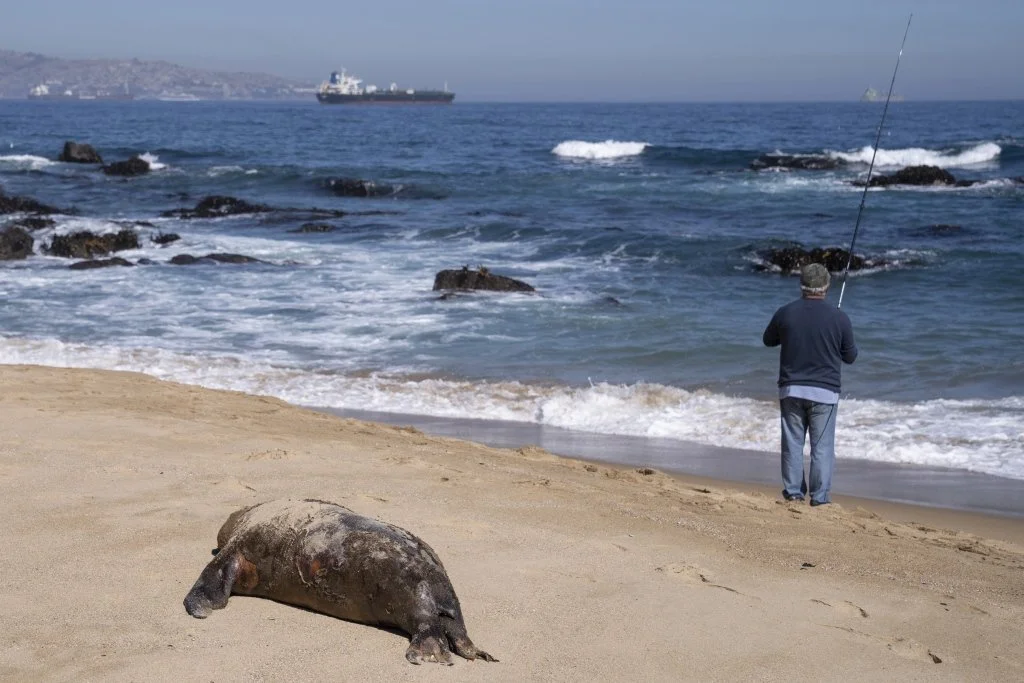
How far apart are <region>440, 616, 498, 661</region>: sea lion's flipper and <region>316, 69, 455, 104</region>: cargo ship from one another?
135236mm

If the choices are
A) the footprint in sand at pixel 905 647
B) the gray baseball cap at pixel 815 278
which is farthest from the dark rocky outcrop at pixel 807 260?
the footprint in sand at pixel 905 647

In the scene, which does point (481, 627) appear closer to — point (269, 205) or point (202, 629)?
point (202, 629)

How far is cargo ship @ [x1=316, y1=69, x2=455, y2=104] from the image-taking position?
136125 millimetres

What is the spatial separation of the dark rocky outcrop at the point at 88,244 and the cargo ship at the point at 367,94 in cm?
11853

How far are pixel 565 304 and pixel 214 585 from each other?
420 inches

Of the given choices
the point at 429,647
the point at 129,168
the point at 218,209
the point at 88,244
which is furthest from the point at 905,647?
the point at 129,168

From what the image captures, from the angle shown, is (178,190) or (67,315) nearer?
(67,315)

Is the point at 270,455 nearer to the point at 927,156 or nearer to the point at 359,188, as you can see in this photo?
the point at 359,188

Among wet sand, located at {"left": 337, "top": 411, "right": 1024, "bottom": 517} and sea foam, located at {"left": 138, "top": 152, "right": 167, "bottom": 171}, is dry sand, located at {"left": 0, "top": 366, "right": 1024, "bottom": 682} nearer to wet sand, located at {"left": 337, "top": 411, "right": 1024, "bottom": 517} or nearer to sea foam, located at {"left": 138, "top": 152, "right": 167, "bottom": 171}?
wet sand, located at {"left": 337, "top": 411, "right": 1024, "bottom": 517}

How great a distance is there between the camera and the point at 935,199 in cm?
2769

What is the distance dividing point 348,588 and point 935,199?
2659 cm

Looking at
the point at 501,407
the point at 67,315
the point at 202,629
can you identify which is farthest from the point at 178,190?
the point at 202,629

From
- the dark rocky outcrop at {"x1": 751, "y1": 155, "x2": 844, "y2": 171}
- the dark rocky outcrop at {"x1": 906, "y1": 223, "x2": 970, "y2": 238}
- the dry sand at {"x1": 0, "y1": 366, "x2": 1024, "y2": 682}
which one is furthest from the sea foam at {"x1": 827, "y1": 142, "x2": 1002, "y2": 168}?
the dry sand at {"x1": 0, "y1": 366, "x2": 1024, "y2": 682}

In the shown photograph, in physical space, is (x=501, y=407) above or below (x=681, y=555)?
below
